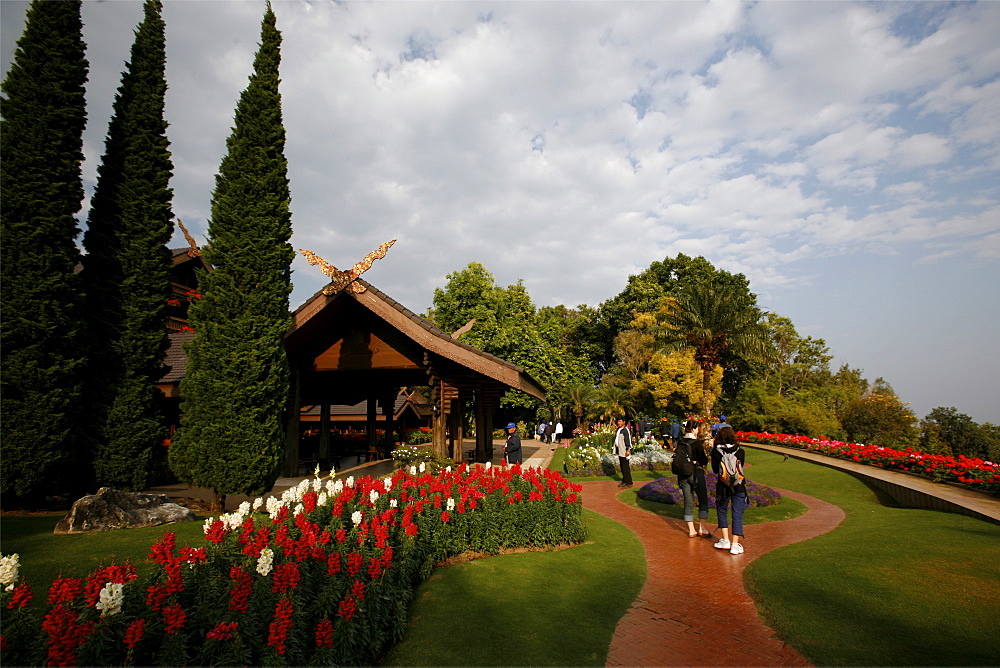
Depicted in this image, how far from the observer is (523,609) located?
5.51m

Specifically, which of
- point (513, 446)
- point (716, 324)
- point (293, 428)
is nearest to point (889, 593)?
point (513, 446)

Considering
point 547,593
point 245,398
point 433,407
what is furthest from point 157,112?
point 547,593

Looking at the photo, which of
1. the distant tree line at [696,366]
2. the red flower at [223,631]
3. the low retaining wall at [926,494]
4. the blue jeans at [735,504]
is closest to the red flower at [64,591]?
the red flower at [223,631]

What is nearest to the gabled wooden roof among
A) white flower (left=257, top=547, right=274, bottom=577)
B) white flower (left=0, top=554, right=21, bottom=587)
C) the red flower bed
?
white flower (left=257, top=547, right=274, bottom=577)

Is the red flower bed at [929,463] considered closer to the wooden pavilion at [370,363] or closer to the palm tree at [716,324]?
the palm tree at [716,324]

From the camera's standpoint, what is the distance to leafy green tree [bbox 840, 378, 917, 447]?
91.1 feet

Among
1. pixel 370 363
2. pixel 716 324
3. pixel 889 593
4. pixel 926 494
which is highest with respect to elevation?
pixel 716 324

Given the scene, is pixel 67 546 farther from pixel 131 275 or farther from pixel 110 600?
pixel 131 275

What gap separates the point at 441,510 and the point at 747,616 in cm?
402

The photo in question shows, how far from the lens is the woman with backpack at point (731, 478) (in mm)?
7723

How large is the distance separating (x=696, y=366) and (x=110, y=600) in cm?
3591

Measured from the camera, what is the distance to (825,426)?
94.8ft

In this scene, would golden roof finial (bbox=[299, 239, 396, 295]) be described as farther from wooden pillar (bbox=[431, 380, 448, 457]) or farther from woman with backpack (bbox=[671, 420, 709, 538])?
woman with backpack (bbox=[671, 420, 709, 538])

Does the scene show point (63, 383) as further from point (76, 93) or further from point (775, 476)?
point (775, 476)
